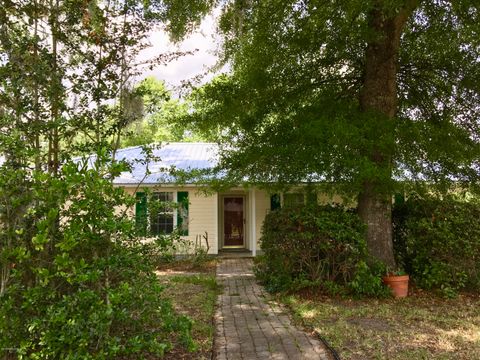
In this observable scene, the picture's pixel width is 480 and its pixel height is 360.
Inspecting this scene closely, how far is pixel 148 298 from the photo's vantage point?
3.76 metres

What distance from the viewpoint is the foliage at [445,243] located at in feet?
25.8

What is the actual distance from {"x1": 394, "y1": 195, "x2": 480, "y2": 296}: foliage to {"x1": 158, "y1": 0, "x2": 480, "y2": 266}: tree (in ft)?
1.83

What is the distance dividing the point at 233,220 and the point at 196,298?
879 cm

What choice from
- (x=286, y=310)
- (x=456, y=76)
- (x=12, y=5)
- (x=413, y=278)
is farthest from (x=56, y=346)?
(x=456, y=76)

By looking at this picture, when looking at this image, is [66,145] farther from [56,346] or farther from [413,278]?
[413,278]

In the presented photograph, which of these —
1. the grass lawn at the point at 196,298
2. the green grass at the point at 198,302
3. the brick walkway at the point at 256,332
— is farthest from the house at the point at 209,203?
the brick walkway at the point at 256,332

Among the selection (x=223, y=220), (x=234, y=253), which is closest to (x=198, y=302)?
(x=234, y=253)

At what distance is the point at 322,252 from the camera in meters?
7.95

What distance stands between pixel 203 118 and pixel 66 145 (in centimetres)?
386

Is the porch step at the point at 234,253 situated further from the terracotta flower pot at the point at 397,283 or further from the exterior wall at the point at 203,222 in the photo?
the terracotta flower pot at the point at 397,283

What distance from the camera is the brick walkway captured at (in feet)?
15.8

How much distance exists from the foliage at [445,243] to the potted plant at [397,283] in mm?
601

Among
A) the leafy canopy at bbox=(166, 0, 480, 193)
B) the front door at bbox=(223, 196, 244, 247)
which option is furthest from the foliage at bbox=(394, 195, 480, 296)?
the front door at bbox=(223, 196, 244, 247)

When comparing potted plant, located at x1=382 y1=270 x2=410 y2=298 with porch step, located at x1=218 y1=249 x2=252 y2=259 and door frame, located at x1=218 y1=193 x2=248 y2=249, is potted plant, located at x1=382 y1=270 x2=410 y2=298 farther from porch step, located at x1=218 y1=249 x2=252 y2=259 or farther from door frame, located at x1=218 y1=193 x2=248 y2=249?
door frame, located at x1=218 y1=193 x2=248 y2=249
